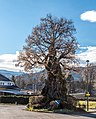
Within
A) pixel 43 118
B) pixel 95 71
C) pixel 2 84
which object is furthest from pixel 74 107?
pixel 2 84

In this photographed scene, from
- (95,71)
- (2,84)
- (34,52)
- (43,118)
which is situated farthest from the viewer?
(2,84)

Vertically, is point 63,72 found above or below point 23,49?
below

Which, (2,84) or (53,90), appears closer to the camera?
(53,90)

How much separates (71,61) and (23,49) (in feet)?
23.6

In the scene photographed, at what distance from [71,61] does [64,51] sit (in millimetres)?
1834

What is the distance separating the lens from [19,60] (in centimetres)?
4616

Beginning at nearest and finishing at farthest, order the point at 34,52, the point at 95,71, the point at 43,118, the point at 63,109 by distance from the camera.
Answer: the point at 43,118, the point at 63,109, the point at 34,52, the point at 95,71

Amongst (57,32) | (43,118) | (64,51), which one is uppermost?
(57,32)

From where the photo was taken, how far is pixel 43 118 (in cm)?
3092

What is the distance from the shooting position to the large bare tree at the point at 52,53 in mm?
45344

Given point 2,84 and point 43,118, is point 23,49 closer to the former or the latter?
point 43,118

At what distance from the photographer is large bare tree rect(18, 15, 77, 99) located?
45.3 m

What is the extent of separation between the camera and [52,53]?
4531cm

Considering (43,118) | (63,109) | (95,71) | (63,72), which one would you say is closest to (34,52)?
(63,72)
